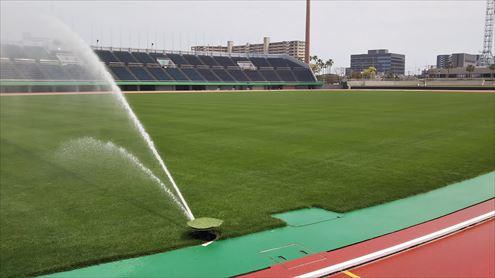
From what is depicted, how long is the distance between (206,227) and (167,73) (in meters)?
80.8

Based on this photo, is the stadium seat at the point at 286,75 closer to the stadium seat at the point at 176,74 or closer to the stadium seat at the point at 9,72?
the stadium seat at the point at 176,74

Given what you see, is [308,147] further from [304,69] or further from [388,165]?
[304,69]

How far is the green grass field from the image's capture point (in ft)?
23.4

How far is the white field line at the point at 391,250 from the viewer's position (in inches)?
227

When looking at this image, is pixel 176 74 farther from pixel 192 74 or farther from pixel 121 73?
pixel 121 73

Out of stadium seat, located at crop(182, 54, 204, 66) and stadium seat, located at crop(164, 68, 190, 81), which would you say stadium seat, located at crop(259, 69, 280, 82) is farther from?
stadium seat, located at crop(164, 68, 190, 81)

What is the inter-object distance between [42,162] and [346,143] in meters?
10.9

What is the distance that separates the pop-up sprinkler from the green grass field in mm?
211

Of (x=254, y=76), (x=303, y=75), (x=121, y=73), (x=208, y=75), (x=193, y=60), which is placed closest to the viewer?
(x=121, y=73)

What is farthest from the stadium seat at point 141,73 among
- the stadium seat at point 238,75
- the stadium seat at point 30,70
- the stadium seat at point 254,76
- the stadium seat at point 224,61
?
the stadium seat at point 254,76

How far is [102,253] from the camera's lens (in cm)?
644

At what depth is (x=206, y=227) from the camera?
6742mm

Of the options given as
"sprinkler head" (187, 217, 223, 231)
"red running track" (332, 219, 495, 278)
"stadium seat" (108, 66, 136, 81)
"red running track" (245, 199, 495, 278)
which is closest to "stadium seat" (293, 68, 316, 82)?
"stadium seat" (108, 66, 136, 81)

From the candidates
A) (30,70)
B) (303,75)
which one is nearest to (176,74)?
(303,75)
